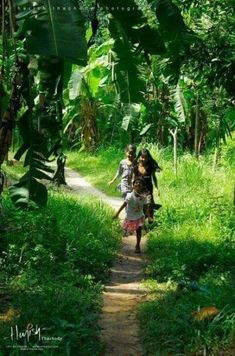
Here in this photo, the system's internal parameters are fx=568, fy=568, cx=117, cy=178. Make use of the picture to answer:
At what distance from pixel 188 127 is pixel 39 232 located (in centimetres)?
851

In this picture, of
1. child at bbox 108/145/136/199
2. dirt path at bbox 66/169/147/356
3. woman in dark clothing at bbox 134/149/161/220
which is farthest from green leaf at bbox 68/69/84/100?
dirt path at bbox 66/169/147/356

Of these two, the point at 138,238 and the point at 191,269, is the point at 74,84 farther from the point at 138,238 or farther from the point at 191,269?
the point at 191,269

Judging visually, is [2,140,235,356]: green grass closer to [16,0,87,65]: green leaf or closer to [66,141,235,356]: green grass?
[66,141,235,356]: green grass

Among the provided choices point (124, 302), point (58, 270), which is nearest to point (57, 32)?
point (124, 302)

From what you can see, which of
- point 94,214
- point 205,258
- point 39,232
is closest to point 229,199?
point 94,214

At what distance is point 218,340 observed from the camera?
429 centimetres

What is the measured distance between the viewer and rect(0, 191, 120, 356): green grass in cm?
445

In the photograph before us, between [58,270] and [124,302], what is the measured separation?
866 millimetres

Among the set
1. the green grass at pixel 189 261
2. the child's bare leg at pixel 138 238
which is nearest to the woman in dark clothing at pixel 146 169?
the green grass at pixel 189 261

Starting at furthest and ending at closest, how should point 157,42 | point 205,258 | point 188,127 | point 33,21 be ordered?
point 188,127 → point 205,258 → point 157,42 → point 33,21

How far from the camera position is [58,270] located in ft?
20.1

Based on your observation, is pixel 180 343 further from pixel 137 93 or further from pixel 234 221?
pixel 234 221

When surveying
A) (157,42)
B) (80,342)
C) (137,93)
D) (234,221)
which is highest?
(157,42)

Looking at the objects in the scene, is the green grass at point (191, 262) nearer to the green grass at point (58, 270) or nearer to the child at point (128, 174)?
the green grass at point (58, 270)
